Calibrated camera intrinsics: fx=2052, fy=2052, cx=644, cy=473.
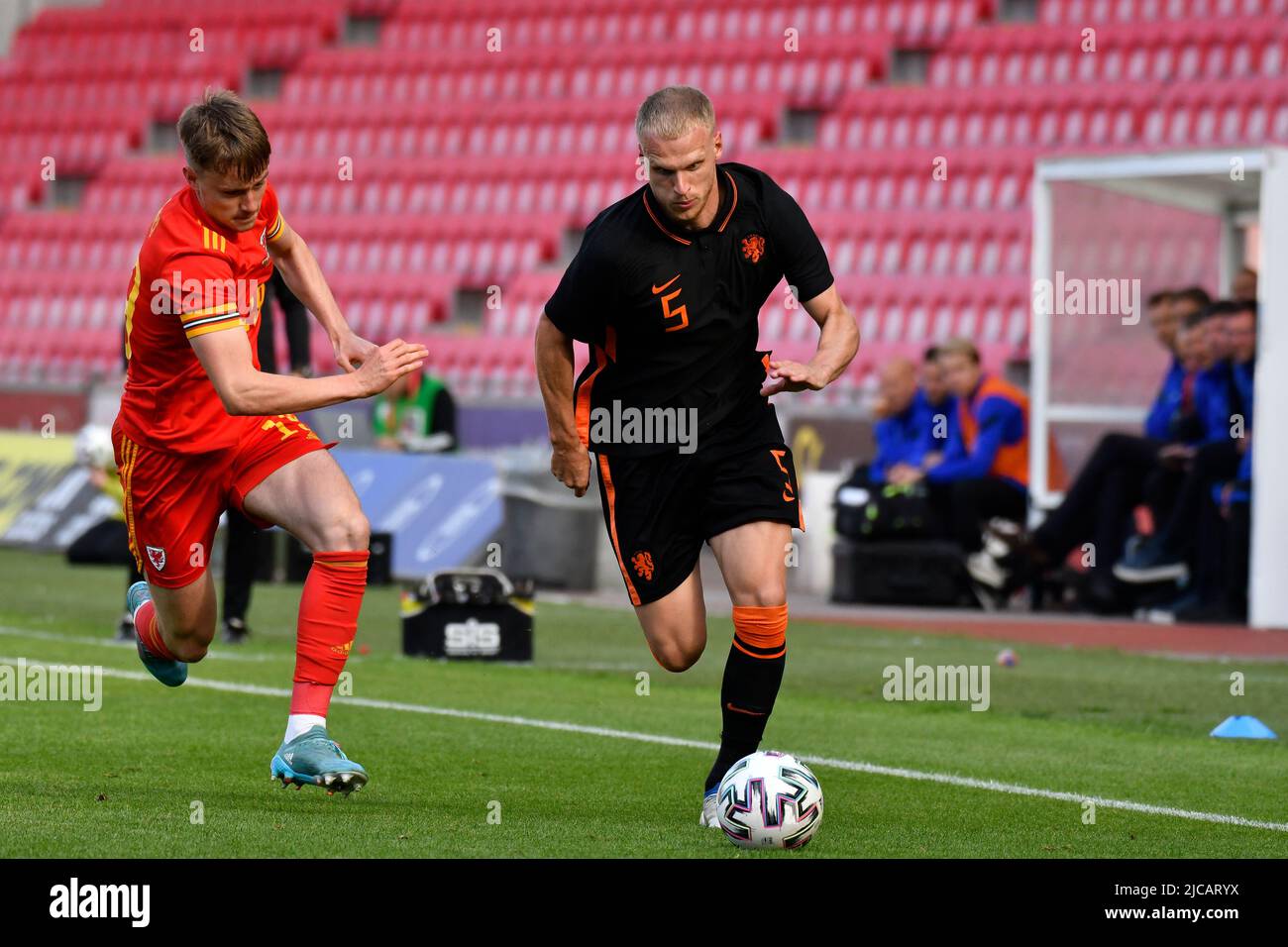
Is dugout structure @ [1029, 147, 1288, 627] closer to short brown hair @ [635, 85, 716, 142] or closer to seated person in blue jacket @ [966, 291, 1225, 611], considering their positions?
seated person in blue jacket @ [966, 291, 1225, 611]

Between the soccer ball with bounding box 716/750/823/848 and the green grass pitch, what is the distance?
81 millimetres

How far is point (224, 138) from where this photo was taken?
5.64 m

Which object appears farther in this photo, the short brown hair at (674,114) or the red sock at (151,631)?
the red sock at (151,631)

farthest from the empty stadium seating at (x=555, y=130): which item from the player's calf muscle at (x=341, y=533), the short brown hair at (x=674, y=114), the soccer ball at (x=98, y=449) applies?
the player's calf muscle at (x=341, y=533)

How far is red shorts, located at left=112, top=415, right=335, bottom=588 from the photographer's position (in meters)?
6.19

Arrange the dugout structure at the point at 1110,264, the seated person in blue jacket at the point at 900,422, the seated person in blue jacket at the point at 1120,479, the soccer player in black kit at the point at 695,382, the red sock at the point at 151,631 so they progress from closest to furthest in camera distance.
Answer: the soccer player in black kit at the point at 695,382 → the red sock at the point at 151,631 → the seated person in blue jacket at the point at 1120,479 → the seated person in blue jacket at the point at 900,422 → the dugout structure at the point at 1110,264

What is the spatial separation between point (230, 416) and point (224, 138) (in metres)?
0.95

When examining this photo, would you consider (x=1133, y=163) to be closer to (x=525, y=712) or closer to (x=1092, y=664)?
(x=1092, y=664)

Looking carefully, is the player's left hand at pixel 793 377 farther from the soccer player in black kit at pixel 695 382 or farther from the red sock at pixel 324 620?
the red sock at pixel 324 620

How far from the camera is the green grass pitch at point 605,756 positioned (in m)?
5.48

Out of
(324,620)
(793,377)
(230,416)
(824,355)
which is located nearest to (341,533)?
(324,620)

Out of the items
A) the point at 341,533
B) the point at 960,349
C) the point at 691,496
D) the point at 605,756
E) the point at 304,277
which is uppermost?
the point at 960,349

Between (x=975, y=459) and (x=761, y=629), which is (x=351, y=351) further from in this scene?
(x=975, y=459)
